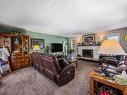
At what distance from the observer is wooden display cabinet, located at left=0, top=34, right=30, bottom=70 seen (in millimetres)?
3814

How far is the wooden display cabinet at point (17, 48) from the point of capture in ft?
12.5

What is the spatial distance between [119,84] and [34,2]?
2522mm

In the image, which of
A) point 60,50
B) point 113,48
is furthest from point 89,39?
point 113,48

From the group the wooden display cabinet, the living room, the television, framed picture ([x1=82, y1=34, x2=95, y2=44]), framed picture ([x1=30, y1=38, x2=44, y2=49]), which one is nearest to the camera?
the living room

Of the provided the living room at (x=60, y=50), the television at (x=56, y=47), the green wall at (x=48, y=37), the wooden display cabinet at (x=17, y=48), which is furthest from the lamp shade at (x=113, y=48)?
the television at (x=56, y=47)

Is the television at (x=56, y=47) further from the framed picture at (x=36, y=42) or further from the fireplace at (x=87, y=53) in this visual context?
the fireplace at (x=87, y=53)

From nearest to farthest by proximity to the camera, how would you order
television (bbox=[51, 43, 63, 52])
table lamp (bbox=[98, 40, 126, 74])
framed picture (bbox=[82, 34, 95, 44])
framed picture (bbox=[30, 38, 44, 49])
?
table lamp (bbox=[98, 40, 126, 74])
framed picture (bbox=[30, 38, 44, 49])
framed picture (bbox=[82, 34, 95, 44])
television (bbox=[51, 43, 63, 52])

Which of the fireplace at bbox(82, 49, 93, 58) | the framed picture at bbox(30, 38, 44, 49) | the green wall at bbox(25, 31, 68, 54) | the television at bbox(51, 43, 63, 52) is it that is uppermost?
the green wall at bbox(25, 31, 68, 54)

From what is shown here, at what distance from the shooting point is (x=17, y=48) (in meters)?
4.32

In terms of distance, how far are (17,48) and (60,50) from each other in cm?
373

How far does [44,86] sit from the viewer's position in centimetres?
237

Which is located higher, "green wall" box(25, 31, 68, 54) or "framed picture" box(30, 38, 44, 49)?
"green wall" box(25, 31, 68, 54)

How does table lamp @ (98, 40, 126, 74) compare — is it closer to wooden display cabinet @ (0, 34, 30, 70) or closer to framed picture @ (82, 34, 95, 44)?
wooden display cabinet @ (0, 34, 30, 70)

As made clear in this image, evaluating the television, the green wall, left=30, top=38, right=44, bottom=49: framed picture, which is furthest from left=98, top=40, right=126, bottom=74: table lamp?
the television
